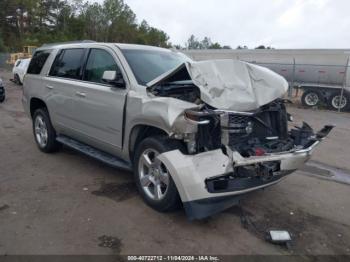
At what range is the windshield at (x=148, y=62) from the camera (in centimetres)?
470

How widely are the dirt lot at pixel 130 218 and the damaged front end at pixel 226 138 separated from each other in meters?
0.40

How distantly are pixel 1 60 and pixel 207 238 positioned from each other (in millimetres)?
49887

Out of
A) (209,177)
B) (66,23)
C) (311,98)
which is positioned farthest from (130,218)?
(66,23)

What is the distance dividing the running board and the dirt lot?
0.39 metres

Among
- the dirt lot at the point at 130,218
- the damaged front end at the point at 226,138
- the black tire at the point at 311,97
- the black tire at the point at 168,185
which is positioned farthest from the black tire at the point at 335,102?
the black tire at the point at 168,185

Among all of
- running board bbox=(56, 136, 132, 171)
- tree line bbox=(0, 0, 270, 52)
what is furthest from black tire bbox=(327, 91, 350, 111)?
tree line bbox=(0, 0, 270, 52)

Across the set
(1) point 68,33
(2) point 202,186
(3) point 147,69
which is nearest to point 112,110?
(3) point 147,69

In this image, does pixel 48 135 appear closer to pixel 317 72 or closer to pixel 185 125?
pixel 185 125

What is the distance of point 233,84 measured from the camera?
4055 millimetres

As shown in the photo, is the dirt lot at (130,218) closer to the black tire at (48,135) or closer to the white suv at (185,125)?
the white suv at (185,125)

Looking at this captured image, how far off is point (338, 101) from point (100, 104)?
48.5 ft

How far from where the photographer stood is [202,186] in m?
3.51

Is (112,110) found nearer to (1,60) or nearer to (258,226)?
(258,226)

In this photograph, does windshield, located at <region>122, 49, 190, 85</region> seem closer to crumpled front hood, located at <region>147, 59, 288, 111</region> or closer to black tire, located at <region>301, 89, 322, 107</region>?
crumpled front hood, located at <region>147, 59, 288, 111</region>
